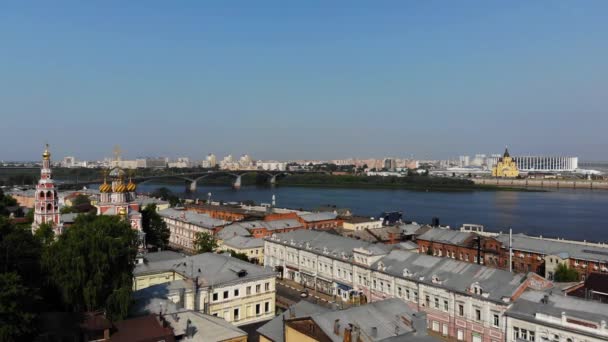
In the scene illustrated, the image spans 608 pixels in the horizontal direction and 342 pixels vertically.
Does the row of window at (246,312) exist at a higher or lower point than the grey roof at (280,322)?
lower

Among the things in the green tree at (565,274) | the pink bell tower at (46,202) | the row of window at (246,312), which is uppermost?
the pink bell tower at (46,202)

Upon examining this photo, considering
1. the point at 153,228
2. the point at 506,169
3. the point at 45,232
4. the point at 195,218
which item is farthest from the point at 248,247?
the point at 506,169

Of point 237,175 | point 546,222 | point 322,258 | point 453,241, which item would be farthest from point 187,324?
point 237,175

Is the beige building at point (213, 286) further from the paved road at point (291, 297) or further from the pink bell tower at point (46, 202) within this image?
the pink bell tower at point (46, 202)

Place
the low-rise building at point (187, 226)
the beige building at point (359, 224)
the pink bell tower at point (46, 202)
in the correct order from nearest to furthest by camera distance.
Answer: the pink bell tower at point (46, 202)
the low-rise building at point (187, 226)
the beige building at point (359, 224)

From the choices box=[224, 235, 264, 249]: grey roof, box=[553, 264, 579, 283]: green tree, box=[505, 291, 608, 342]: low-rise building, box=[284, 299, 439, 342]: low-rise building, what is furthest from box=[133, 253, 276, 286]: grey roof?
box=[553, 264, 579, 283]: green tree

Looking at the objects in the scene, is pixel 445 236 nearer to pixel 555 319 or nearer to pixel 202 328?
pixel 555 319

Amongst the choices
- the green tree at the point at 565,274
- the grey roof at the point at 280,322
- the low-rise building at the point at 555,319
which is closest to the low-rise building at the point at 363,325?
the grey roof at the point at 280,322

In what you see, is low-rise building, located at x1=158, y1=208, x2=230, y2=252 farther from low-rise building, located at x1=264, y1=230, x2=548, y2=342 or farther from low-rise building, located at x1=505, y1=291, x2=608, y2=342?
low-rise building, located at x1=505, y1=291, x2=608, y2=342
